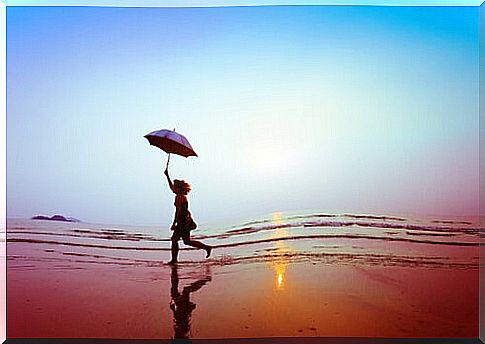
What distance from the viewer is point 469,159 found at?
741cm

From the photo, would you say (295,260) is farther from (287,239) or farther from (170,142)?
(170,142)

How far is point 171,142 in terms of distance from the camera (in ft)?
24.2

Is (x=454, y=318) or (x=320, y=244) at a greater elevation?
(x=320, y=244)

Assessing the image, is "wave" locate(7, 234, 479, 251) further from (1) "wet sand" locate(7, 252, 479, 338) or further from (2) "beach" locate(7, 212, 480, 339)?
(1) "wet sand" locate(7, 252, 479, 338)

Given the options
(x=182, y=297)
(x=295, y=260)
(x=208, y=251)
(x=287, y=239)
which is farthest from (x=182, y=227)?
(x=295, y=260)

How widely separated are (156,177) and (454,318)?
2788 millimetres

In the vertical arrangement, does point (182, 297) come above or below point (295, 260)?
below

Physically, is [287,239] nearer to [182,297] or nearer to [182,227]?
[182,227]

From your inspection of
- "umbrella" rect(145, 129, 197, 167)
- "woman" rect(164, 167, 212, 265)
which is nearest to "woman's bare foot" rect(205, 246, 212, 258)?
"woman" rect(164, 167, 212, 265)

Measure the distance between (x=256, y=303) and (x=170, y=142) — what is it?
154 cm

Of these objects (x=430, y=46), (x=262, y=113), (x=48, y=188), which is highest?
(x=430, y=46)

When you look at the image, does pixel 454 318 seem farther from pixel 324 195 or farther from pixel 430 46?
pixel 430 46

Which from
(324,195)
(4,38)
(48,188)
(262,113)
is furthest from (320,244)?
(4,38)

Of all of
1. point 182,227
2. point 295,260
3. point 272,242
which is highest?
point 182,227
